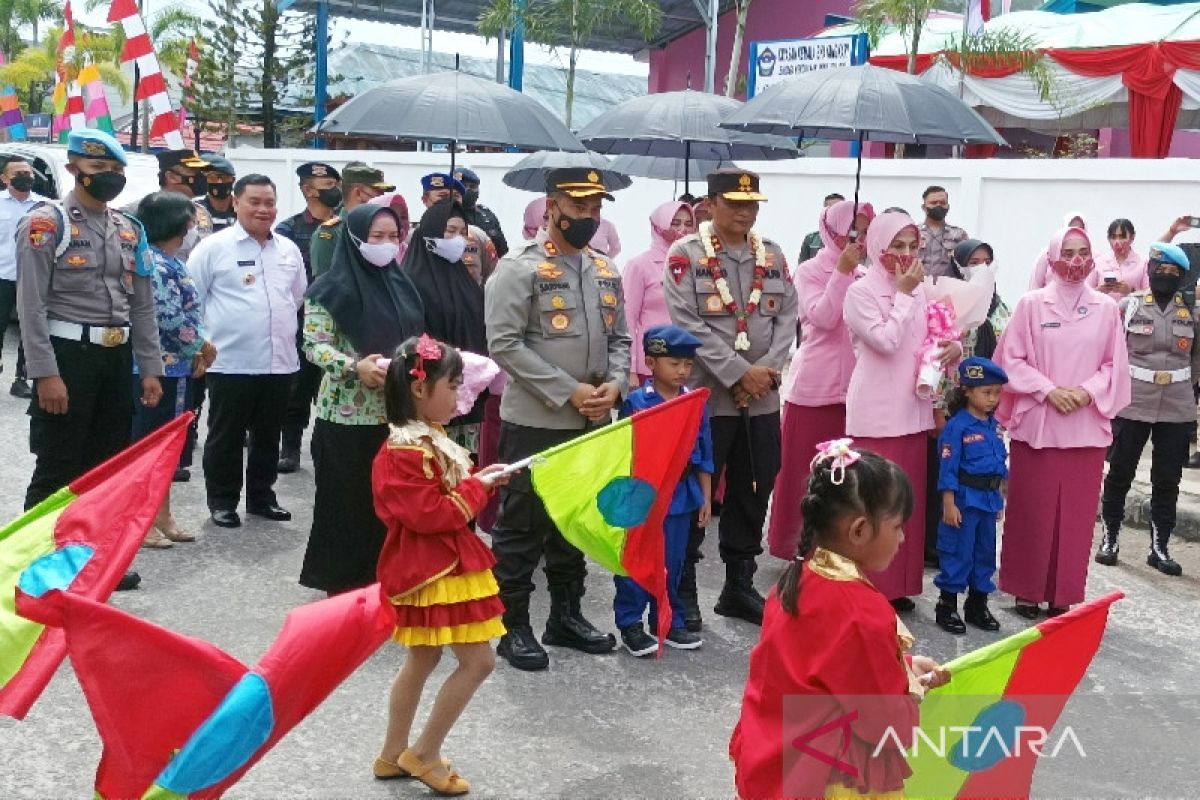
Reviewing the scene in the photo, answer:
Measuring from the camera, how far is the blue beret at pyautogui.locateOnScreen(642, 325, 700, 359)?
561cm

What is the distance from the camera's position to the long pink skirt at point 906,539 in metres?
6.38

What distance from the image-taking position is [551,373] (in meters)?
5.58

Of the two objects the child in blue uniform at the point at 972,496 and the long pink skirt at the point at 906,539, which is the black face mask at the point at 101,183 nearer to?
the long pink skirt at the point at 906,539

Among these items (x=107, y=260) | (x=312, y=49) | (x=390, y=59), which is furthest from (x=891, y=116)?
(x=390, y=59)

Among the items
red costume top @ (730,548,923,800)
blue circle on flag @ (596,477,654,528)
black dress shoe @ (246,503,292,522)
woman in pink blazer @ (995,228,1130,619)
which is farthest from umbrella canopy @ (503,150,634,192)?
red costume top @ (730,548,923,800)

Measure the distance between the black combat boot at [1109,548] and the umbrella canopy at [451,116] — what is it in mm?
3776

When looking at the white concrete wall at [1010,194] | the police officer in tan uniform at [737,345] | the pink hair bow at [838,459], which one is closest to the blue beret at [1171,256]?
the police officer in tan uniform at [737,345]

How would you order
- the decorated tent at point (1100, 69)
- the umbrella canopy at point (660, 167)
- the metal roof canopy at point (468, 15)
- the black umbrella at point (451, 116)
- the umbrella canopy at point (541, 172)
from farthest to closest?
the metal roof canopy at point (468, 15), the decorated tent at point (1100, 69), the umbrella canopy at point (660, 167), the umbrella canopy at point (541, 172), the black umbrella at point (451, 116)

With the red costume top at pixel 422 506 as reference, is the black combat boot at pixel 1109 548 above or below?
below

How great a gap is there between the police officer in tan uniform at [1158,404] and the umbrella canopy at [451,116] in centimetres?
341

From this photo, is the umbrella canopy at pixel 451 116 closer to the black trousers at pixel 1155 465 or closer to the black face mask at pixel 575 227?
the black face mask at pixel 575 227

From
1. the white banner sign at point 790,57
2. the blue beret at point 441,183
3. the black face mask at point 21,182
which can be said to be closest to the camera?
the blue beret at point 441,183

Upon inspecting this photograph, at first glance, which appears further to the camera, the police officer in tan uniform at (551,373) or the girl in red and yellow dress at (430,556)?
the police officer in tan uniform at (551,373)

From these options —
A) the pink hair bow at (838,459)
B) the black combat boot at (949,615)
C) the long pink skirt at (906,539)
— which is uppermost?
the pink hair bow at (838,459)
